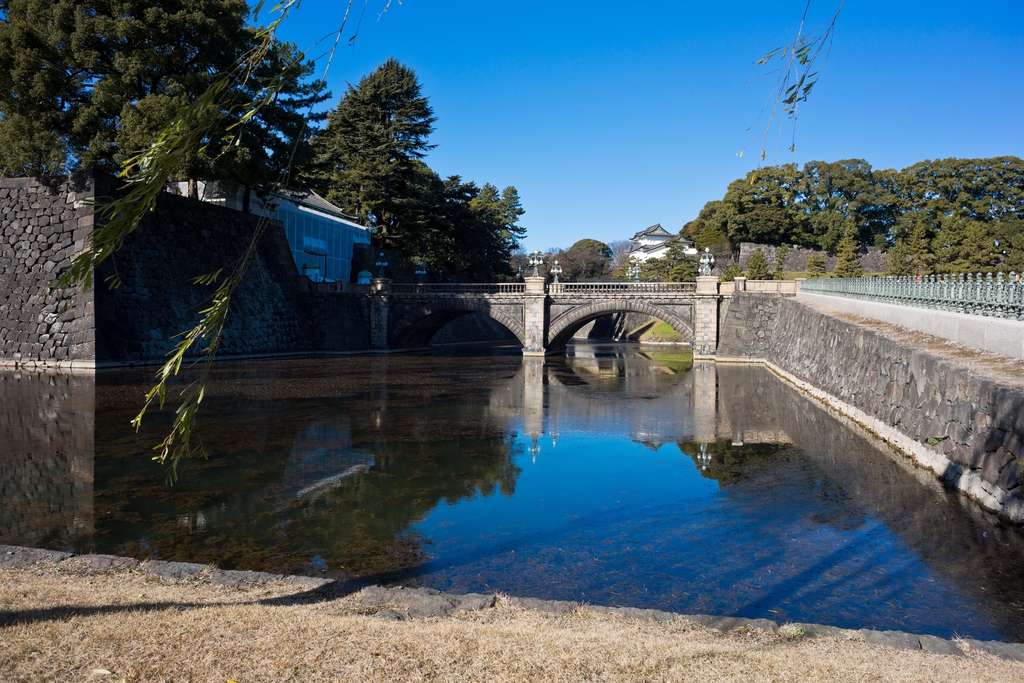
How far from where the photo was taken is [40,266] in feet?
93.5

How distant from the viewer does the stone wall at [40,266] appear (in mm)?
26984

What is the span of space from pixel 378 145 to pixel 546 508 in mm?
45786

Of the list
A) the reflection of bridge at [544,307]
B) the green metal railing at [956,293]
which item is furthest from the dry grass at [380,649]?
the reflection of bridge at [544,307]

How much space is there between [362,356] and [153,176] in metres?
37.9

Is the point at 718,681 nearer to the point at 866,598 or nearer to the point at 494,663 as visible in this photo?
the point at 494,663

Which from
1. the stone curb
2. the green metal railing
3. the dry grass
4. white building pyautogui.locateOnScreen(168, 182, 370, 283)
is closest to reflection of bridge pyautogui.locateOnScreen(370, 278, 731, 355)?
white building pyautogui.locateOnScreen(168, 182, 370, 283)

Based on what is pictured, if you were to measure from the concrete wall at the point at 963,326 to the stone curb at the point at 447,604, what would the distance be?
783cm

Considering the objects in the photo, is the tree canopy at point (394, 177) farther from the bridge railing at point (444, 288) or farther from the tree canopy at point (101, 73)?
Answer: the tree canopy at point (101, 73)

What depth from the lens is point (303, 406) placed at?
1872 centimetres

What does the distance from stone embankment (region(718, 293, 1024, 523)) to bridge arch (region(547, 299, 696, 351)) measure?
15.8 meters

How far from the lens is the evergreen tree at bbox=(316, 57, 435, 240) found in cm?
5056

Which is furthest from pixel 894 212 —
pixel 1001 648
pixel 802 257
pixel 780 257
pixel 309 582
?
pixel 309 582

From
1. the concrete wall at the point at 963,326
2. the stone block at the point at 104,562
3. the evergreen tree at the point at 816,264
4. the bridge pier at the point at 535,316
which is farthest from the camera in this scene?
the evergreen tree at the point at 816,264

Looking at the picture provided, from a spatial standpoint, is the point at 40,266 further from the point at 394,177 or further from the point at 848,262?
the point at 848,262
